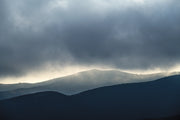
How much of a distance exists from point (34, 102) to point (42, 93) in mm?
10355

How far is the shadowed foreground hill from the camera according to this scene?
142m

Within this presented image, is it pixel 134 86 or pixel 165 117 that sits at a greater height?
pixel 134 86

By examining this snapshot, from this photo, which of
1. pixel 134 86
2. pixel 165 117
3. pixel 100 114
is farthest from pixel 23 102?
pixel 165 117

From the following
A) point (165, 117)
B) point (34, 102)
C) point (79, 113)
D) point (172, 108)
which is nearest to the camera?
point (165, 117)

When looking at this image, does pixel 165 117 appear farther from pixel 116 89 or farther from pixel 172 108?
pixel 116 89

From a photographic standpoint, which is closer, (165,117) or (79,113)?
(165,117)

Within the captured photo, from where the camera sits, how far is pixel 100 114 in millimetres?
145875

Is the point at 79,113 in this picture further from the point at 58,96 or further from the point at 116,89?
the point at 116,89

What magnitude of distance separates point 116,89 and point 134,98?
1694 cm

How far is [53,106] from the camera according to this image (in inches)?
6127

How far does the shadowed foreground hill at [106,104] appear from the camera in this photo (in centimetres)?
14200

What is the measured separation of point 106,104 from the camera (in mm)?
155375

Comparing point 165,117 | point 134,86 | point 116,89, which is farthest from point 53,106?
point 165,117

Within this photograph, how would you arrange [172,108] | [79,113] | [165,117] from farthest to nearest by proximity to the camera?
[79,113] → [172,108] → [165,117]
